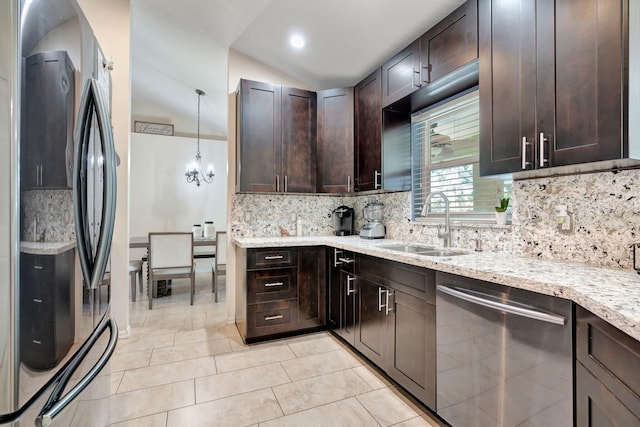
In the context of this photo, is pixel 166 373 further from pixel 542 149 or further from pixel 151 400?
pixel 542 149

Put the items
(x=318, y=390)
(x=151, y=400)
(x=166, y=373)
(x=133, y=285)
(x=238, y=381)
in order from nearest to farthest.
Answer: (x=151, y=400) → (x=318, y=390) → (x=238, y=381) → (x=166, y=373) → (x=133, y=285)

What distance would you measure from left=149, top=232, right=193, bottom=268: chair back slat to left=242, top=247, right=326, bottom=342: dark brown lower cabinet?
1514mm

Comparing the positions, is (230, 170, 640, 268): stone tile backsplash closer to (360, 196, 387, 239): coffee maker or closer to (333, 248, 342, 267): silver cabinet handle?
(360, 196, 387, 239): coffee maker

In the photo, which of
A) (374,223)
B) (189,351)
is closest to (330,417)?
(189,351)

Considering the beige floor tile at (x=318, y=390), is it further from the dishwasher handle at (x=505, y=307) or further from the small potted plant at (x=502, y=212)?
the small potted plant at (x=502, y=212)

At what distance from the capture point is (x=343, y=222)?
11.8ft

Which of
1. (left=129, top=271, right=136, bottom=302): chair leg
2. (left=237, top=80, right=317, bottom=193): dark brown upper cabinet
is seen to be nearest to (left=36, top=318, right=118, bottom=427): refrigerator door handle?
(left=237, top=80, right=317, bottom=193): dark brown upper cabinet

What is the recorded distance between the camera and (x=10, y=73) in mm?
711

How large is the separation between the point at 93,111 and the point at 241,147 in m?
1.86

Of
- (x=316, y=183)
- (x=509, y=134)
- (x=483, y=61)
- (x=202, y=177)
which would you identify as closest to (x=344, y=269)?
(x=316, y=183)

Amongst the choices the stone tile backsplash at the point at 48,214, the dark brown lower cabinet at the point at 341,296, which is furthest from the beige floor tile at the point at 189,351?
the stone tile backsplash at the point at 48,214

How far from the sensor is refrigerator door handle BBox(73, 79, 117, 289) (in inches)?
41.1

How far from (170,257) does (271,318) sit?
195 cm

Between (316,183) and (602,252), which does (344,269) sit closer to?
(316,183)
